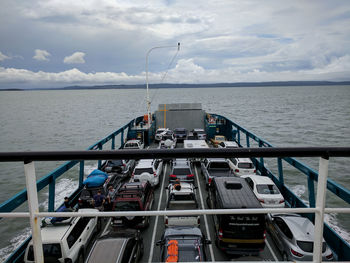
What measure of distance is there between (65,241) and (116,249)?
171 centimetres

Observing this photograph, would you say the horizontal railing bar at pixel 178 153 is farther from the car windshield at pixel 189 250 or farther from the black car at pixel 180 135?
the black car at pixel 180 135

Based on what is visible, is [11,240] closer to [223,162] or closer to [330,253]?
[223,162]

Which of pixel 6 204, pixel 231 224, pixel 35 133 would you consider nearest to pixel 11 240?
pixel 6 204

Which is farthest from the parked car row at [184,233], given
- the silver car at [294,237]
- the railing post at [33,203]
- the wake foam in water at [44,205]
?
the railing post at [33,203]

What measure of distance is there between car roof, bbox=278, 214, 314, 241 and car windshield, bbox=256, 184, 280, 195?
79.0 inches

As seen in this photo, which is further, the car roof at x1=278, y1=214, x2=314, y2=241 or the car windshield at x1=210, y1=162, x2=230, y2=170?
the car windshield at x1=210, y1=162, x2=230, y2=170

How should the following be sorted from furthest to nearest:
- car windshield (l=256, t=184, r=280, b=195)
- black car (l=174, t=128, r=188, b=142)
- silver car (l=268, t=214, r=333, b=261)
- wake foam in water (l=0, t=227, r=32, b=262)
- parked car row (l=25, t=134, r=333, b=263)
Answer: black car (l=174, t=128, r=188, b=142), wake foam in water (l=0, t=227, r=32, b=262), car windshield (l=256, t=184, r=280, b=195), silver car (l=268, t=214, r=333, b=261), parked car row (l=25, t=134, r=333, b=263)

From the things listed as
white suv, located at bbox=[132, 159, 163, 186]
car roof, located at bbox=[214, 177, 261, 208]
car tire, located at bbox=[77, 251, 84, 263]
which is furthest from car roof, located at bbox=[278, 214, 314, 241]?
car tire, located at bbox=[77, 251, 84, 263]

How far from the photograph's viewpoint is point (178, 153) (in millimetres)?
1626

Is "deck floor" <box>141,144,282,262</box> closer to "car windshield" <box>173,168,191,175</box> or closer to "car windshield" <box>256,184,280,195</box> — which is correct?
"car windshield" <box>173,168,191,175</box>

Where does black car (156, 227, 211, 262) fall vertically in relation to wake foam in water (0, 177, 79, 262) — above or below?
above

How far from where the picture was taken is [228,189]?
8.60m

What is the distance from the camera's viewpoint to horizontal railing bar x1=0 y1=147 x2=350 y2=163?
1.60 metres

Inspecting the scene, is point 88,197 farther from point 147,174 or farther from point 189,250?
point 189,250
